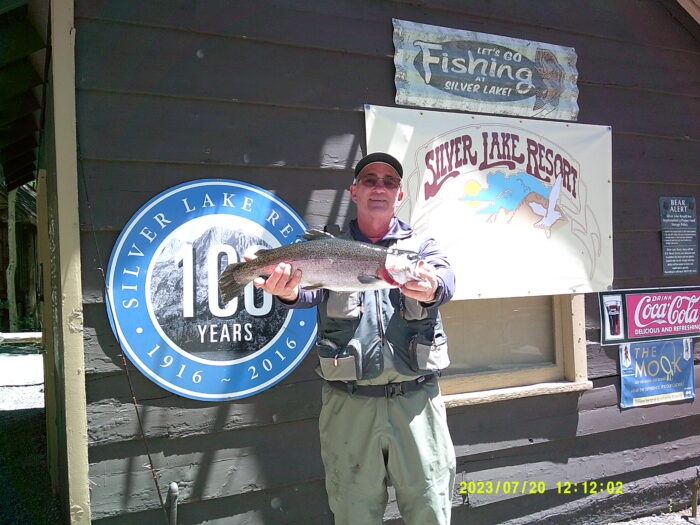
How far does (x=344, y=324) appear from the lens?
234 centimetres

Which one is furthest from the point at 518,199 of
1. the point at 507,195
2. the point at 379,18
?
the point at 379,18

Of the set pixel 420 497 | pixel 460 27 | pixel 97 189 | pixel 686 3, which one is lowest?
pixel 420 497

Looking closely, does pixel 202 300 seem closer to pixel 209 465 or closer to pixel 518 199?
pixel 209 465

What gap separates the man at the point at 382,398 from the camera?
227cm

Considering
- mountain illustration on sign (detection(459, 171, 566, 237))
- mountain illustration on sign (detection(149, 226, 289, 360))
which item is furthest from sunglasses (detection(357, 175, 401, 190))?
mountain illustration on sign (detection(459, 171, 566, 237))

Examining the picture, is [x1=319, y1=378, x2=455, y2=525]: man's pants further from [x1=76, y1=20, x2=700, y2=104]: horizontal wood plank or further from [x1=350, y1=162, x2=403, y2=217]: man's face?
[x1=76, y1=20, x2=700, y2=104]: horizontal wood plank

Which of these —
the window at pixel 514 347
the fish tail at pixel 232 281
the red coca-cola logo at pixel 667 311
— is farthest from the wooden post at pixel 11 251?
the red coca-cola logo at pixel 667 311

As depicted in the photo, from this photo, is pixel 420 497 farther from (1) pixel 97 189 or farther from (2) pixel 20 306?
(2) pixel 20 306

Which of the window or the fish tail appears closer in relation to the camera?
the fish tail

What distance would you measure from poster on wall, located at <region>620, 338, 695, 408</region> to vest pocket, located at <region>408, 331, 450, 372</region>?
7.56 feet

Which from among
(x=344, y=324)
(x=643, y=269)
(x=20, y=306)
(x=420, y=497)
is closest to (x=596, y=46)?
(x=643, y=269)

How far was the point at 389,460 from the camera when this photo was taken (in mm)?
2303

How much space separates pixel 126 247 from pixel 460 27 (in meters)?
2.49

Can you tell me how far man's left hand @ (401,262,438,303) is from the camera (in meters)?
2.03
